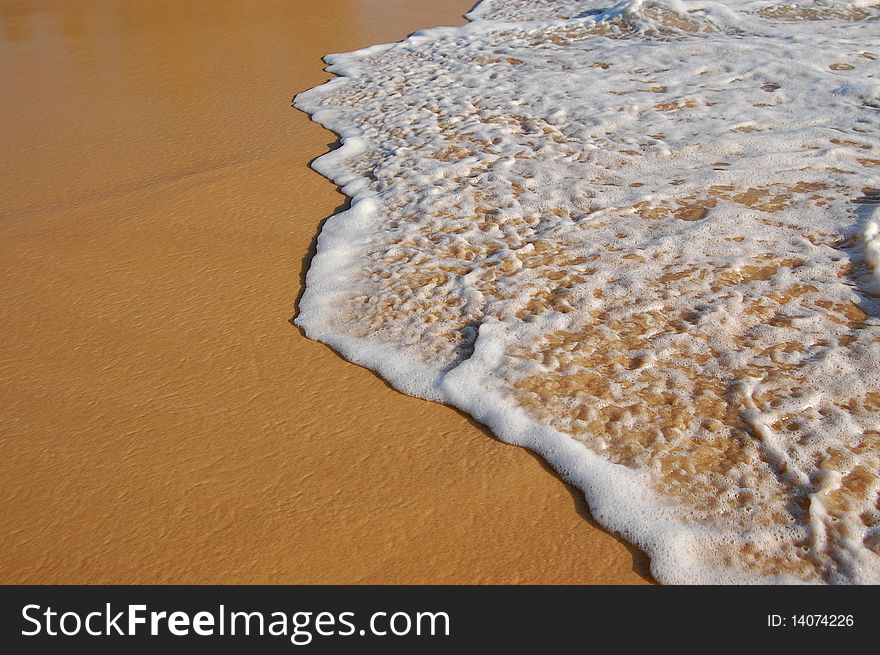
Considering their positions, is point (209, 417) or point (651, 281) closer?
point (209, 417)

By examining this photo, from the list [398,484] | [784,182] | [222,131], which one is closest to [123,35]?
[222,131]

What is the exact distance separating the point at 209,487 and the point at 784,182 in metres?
2.81

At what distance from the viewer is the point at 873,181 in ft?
11.8

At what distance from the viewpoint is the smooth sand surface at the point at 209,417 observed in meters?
1.89

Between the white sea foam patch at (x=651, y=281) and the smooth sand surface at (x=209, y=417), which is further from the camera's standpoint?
the white sea foam patch at (x=651, y=281)

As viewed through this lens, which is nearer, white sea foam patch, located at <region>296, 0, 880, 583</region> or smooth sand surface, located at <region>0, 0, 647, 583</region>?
smooth sand surface, located at <region>0, 0, 647, 583</region>

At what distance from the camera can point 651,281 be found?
2914 mm

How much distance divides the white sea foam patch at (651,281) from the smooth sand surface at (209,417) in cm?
15

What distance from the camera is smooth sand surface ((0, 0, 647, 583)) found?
6.19 ft

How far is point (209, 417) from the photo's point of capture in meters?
2.31

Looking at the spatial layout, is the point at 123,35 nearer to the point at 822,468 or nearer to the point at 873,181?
the point at 873,181

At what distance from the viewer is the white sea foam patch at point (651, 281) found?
6.71ft

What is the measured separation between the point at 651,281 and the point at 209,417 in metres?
1.59

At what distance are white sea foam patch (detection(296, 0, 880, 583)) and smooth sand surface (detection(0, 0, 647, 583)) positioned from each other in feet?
0.50
